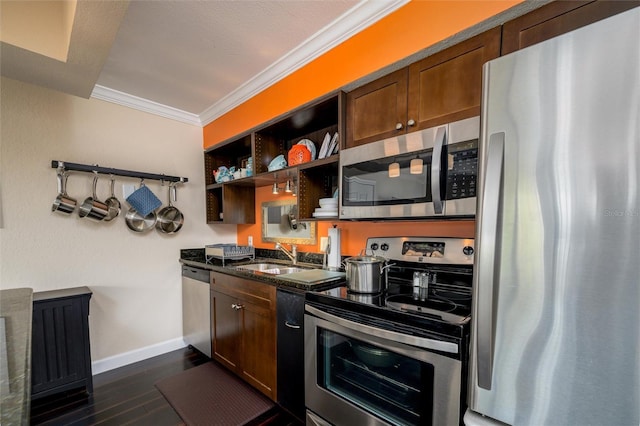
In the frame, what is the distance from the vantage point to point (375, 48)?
149 centimetres

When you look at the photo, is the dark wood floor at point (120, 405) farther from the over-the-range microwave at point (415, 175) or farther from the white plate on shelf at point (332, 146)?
the white plate on shelf at point (332, 146)

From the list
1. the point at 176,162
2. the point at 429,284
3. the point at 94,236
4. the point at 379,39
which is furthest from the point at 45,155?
the point at 429,284

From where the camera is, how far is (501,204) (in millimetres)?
776

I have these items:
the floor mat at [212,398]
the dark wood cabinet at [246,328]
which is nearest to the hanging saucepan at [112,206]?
the dark wood cabinet at [246,328]

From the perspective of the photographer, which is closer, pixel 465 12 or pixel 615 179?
pixel 615 179

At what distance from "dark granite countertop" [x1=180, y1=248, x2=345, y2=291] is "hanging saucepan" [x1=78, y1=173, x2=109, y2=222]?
786 mm

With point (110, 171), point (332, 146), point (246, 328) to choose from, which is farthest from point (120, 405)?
point (332, 146)

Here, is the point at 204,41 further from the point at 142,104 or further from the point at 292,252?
the point at 292,252

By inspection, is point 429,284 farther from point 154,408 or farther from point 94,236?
point 94,236

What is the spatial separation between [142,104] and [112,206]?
101cm

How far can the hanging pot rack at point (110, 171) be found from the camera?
2.12m

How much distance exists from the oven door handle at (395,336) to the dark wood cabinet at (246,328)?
1.80 ft

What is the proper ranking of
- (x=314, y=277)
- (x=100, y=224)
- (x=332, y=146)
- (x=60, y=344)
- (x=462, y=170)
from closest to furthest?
(x=462, y=170)
(x=314, y=277)
(x=332, y=146)
(x=60, y=344)
(x=100, y=224)

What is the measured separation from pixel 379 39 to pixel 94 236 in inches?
107
